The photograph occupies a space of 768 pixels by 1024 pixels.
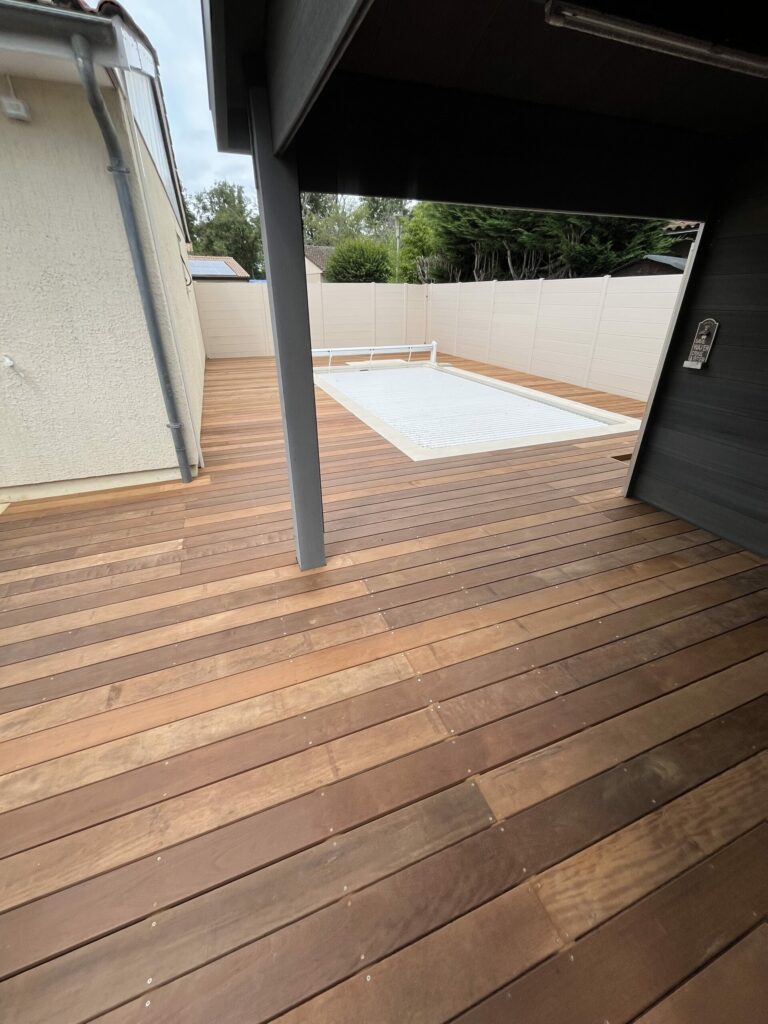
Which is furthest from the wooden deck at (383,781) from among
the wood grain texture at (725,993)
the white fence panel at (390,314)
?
the white fence panel at (390,314)

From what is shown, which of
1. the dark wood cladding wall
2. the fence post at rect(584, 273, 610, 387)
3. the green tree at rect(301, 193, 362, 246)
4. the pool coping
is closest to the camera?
the dark wood cladding wall

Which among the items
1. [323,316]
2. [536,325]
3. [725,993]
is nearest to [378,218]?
[323,316]

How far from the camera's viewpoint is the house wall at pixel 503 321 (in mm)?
5742

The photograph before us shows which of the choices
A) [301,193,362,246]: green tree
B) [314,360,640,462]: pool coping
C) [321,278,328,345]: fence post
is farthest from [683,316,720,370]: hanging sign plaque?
[301,193,362,246]: green tree

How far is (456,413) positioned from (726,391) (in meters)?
2.91

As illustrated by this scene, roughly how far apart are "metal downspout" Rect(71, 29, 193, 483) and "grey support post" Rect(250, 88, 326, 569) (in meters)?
0.90

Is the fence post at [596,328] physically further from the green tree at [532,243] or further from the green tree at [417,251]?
the green tree at [417,251]

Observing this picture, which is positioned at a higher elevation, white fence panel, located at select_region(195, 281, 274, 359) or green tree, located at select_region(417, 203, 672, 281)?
green tree, located at select_region(417, 203, 672, 281)

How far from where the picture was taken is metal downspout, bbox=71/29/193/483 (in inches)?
73.4

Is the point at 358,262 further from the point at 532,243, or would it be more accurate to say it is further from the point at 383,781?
the point at 383,781

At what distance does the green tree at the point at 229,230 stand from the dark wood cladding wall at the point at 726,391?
89.6 ft

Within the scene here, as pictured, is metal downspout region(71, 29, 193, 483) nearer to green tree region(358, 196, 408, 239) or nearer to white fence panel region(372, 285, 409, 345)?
white fence panel region(372, 285, 409, 345)

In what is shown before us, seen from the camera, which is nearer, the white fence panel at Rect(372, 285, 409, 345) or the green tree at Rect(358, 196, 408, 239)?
the white fence panel at Rect(372, 285, 409, 345)

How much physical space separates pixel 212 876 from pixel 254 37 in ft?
7.66
